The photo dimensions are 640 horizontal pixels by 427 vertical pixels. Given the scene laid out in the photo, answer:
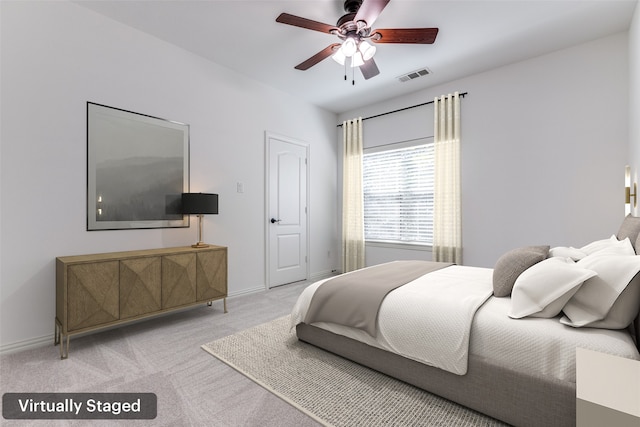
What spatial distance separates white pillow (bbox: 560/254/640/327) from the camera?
1321 mm

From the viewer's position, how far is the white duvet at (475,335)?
1.31 metres

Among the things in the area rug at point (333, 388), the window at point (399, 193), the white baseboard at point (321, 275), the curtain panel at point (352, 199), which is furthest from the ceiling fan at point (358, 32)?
the white baseboard at point (321, 275)

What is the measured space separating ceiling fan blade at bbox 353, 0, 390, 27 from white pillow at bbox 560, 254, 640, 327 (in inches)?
78.4

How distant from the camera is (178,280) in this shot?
2844 millimetres

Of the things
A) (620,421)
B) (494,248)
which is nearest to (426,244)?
(494,248)

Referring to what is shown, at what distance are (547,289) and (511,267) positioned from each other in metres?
0.35

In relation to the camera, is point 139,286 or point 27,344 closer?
point 27,344

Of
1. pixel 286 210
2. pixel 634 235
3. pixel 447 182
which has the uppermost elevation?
pixel 447 182

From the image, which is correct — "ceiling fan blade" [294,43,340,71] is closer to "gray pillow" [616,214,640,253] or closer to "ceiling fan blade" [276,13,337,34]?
"ceiling fan blade" [276,13,337,34]

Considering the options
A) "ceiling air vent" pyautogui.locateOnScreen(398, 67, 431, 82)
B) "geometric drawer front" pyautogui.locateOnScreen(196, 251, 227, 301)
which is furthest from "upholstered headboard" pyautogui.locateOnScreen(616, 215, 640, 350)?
"geometric drawer front" pyautogui.locateOnScreen(196, 251, 227, 301)

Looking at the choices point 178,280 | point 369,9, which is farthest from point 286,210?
point 369,9

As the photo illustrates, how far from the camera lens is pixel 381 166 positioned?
4.83 meters

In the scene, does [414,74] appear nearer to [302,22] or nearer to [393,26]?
[393,26]

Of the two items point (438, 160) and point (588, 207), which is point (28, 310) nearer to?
point (438, 160)
